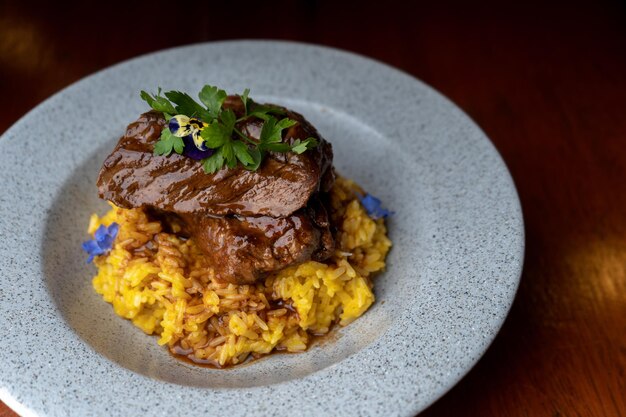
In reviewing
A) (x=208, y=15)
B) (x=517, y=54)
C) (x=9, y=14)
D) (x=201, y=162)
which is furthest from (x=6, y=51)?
(x=517, y=54)

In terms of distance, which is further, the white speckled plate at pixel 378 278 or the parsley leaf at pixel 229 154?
the parsley leaf at pixel 229 154

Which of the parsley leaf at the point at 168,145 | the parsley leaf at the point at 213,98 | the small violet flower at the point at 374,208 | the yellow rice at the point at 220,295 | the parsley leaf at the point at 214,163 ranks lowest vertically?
the yellow rice at the point at 220,295

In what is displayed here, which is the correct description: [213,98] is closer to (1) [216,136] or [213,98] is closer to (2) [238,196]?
(1) [216,136]

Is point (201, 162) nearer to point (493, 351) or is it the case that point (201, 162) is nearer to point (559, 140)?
point (493, 351)

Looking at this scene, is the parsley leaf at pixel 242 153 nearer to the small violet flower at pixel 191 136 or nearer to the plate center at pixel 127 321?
the small violet flower at pixel 191 136

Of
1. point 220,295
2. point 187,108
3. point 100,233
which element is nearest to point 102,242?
point 100,233

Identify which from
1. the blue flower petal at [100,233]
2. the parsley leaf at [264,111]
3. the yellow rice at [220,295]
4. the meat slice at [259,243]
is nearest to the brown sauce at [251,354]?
the yellow rice at [220,295]

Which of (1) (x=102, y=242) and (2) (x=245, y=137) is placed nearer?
(2) (x=245, y=137)
